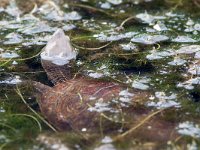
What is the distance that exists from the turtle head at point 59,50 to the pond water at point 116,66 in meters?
0.08

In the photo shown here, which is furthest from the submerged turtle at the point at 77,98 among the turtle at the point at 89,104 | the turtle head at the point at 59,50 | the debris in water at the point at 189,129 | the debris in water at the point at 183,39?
the debris in water at the point at 183,39

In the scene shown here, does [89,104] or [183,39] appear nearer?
[89,104]

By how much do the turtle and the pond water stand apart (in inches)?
0.4

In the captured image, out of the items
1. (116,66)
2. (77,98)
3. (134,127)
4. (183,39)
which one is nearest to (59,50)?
(116,66)

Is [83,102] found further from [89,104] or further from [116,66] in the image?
[116,66]

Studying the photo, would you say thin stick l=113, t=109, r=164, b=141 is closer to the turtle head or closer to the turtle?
the turtle

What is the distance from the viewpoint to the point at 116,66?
10.4 ft

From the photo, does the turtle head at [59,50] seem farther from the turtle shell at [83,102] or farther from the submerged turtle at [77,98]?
the turtle shell at [83,102]

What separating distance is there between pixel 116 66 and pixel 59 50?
428 millimetres

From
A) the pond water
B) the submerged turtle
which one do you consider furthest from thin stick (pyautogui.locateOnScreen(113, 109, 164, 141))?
the submerged turtle

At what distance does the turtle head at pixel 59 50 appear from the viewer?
329 cm

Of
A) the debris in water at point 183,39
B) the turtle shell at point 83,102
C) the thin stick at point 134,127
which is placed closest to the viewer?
the thin stick at point 134,127

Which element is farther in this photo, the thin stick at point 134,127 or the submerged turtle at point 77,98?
the submerged turtle at point 77,98

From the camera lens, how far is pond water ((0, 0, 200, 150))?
96.4 inches
